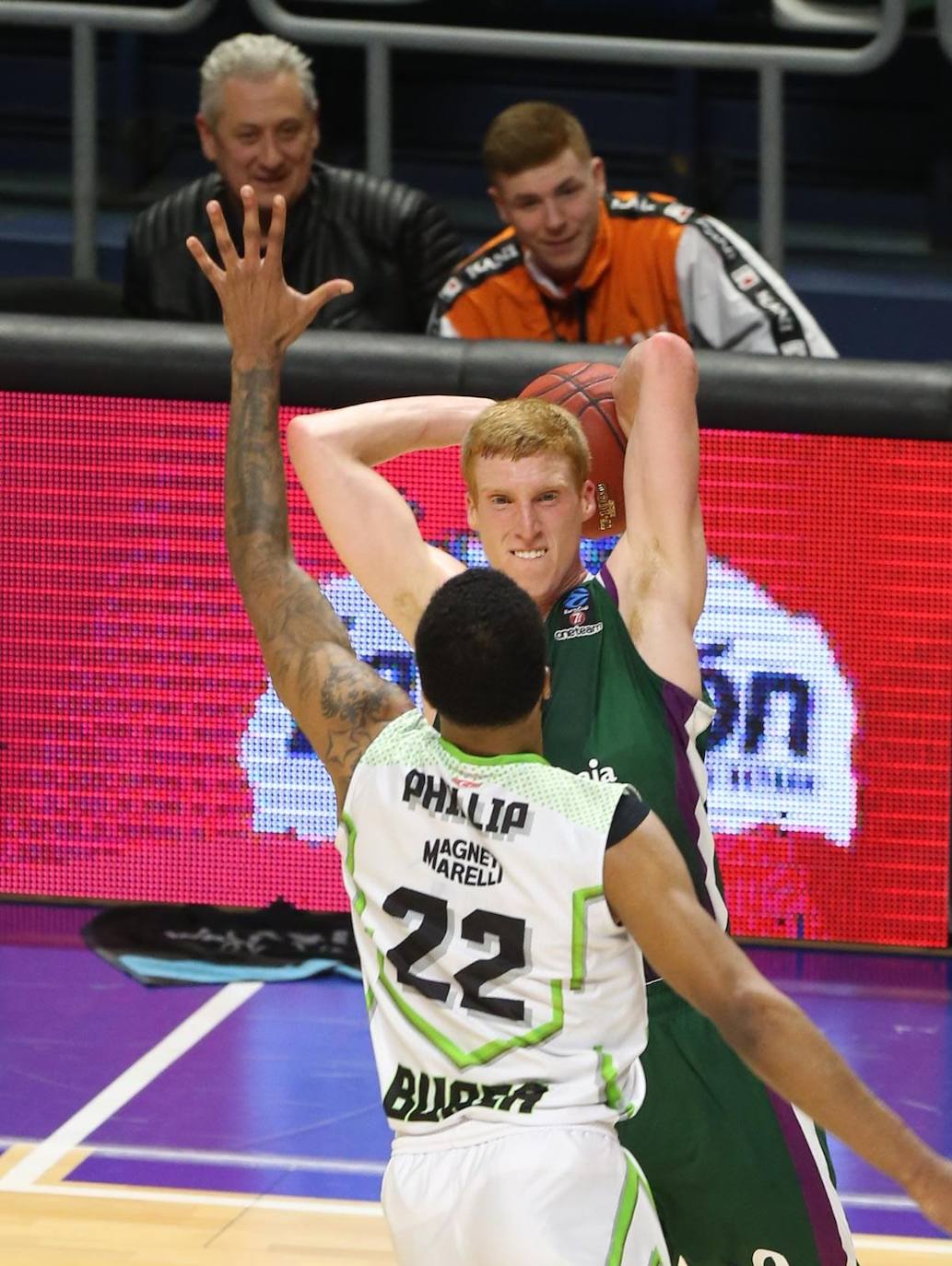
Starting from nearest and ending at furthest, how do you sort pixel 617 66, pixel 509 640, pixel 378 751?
pixel 509 640 < pixel 378 751 < pixel 617 66

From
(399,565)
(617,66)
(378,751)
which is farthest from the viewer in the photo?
(617,66)

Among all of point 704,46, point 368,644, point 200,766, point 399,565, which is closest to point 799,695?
point 368,644

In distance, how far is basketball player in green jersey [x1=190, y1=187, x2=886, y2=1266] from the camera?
3.40 metres

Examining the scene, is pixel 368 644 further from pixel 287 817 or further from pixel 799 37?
pixel 799 37

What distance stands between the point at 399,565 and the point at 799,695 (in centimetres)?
262

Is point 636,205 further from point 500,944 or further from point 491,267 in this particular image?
point 500,944

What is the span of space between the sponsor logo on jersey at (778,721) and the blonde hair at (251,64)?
1.93 m

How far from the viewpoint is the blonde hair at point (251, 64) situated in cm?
653

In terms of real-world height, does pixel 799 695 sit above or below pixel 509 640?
below

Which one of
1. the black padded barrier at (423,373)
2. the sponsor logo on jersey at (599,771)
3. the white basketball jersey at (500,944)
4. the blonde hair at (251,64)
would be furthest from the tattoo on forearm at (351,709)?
the blonde hair at (251,64)

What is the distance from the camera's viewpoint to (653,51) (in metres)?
6.83

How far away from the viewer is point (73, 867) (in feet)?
21.3

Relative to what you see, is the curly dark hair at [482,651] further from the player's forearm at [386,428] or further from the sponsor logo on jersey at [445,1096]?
the player's forearm at [386,428]

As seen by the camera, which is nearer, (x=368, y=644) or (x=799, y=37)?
(x=368, y=644)
